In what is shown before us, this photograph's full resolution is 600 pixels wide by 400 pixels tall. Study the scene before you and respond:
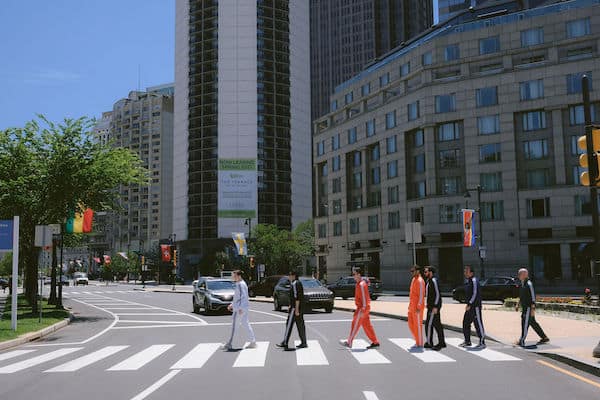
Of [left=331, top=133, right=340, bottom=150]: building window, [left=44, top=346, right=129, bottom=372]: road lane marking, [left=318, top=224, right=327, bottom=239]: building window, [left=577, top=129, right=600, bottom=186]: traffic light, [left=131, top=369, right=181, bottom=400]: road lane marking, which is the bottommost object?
[left=44, top=346, right=129, bottom=372]: road lane marking

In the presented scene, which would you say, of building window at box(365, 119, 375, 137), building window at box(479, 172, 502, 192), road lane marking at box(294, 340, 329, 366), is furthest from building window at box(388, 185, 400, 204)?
road lane marking at box(294, 340, 329, 366)

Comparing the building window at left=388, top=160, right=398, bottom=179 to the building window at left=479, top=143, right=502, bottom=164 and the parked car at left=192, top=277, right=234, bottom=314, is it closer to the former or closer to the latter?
the building window at left=479, top=143, right=502, bottom=164

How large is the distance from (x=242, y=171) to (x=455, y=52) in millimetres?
67084

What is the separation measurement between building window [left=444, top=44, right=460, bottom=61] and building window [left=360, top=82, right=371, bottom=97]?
1425 centimetres

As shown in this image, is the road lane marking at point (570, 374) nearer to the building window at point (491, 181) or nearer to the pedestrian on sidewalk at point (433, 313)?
the pedestrian on sidewalk at point (433, 313)

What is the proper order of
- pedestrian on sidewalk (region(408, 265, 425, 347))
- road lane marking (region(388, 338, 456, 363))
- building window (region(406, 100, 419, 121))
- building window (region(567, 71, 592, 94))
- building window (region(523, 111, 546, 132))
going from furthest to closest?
building window (region(406, 100, 419, 121)), building window (region(523, 111, 546, 132)), building window (region(567, 71, 592, 94)), pedestrian on sidewalk (region(408, 265, 425, 347)), road lane marking (region(388, 338, 456, 363))

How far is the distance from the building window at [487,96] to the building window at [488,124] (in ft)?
4.27

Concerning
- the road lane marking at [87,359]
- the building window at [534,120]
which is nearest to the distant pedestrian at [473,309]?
the road lane marking at [87,359]

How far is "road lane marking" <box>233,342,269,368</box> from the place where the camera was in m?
11.5

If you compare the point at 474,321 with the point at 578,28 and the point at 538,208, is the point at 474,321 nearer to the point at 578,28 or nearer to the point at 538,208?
the point at 538,208

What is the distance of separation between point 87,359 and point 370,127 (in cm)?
6131

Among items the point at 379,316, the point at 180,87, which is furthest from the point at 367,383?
the point at 180,87

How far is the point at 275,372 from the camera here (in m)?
10.4

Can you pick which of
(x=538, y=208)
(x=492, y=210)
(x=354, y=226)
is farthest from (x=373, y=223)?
(x=538, y=208)
